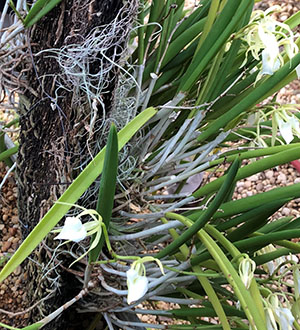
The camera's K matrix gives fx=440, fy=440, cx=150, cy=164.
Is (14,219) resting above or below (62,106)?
below

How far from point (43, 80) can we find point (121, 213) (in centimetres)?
26

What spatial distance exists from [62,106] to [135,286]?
14.1 inches

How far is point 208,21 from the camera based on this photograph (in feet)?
2.24

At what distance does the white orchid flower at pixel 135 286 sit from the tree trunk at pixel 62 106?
22 centimetres

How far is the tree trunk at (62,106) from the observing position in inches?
25.8

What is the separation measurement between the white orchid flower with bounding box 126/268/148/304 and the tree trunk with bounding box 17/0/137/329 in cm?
22

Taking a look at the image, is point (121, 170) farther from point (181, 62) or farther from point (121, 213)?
point (181, 62)

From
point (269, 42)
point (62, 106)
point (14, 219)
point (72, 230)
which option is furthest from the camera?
point (14, 219)

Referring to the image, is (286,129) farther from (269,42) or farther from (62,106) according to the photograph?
(62,106)

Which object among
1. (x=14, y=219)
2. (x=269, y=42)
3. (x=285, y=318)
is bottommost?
(x=285, y=318)

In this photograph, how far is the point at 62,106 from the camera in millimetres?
704

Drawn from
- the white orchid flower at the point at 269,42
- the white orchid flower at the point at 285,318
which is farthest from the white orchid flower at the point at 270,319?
the white orchid flower at the point at 269,42

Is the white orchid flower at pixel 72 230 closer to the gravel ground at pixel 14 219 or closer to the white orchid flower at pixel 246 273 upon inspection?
the white orchid flower at pixel 246 273

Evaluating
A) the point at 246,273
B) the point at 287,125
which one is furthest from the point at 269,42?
the point at 246,273
